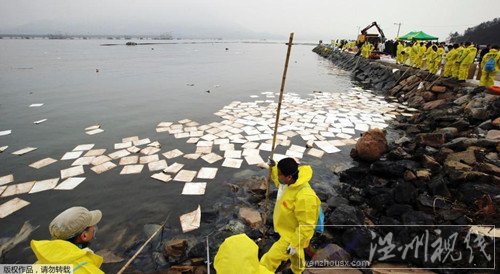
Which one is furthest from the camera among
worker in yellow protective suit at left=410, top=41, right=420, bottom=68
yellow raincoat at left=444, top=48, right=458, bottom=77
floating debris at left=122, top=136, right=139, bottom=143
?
worker in yellow protective suit at left=410, top=41, right=420, bottom=68

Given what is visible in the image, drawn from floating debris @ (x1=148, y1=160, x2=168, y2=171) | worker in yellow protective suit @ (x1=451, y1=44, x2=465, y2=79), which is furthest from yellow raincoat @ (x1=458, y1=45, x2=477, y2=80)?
floating debris @ (x1=148, y1=160, x2=168, y2=171)

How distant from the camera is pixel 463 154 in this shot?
6277 mm

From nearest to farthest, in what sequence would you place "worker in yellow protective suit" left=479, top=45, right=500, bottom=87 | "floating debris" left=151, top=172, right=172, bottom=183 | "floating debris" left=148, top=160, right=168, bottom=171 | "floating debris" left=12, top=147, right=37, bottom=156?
"floating debris" left=151, top=172, right=172, bottom=183, "floating debris" left=148, top=160, right=168, bottom=171, "floating debris" left=12, top=147, right=37, bottom=156, "worker in yellow protective suit" left=479, top=45, right=500, bottom=87

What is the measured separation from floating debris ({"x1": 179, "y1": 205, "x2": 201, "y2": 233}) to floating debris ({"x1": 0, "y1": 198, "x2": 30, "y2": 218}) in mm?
3522

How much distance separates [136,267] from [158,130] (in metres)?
6.28

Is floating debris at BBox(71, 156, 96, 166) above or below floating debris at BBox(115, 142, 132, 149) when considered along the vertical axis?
below

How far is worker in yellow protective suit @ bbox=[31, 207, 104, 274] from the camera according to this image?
78.3 inches

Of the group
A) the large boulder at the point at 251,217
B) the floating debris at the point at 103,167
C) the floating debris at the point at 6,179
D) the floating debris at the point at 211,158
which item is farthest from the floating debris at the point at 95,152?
the large boulder at the point at 251,217

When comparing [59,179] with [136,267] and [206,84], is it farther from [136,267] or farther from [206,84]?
[206,84]

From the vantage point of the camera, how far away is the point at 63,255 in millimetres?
2047

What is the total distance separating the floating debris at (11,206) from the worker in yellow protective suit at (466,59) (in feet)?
55.6

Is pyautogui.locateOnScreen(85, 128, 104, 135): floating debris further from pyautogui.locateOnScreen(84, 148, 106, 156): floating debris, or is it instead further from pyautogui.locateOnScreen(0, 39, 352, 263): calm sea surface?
pyautogui.locateOnScreen(84, 148, 106, 156): floating debris

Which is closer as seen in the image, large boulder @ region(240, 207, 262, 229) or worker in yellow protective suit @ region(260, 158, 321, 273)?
worker in yellow protective suit @ region(260, 158, 321, 273)

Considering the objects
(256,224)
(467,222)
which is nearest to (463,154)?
(467,222)
